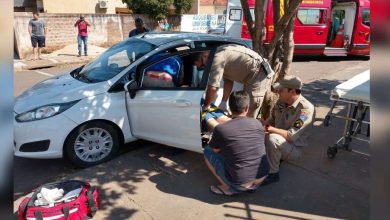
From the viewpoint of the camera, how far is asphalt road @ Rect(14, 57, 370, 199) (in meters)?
4.16

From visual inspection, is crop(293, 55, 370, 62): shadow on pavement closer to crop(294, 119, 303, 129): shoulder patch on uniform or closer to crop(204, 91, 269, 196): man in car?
crop(294, 119, 303, 129): shoulder patch on uniform

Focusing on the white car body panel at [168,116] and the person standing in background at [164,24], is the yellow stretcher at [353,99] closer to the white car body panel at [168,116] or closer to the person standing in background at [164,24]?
the white car body panel at [168,116]

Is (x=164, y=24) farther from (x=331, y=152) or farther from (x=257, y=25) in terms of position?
(x=331, y=152)

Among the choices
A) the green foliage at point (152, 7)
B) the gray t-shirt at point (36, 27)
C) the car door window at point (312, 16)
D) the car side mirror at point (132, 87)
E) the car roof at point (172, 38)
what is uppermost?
the green foliage at point (152, 7)

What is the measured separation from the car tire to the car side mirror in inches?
20.0

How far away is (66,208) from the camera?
3082 millimetres

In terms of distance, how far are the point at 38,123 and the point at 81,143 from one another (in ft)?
1.79

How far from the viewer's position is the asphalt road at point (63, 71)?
4156 millimetres

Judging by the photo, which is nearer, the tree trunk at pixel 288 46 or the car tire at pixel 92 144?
the car tire at pixel 92 144

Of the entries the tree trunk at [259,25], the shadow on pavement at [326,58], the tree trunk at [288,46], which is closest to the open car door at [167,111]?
the tree trunk at [259,25]

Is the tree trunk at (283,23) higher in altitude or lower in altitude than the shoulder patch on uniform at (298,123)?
higher

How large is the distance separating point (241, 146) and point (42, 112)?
233 centimetres

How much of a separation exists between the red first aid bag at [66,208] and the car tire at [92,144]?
75cm

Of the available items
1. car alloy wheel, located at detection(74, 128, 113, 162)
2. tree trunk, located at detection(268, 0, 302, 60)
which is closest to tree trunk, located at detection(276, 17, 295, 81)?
tree trunk, located at detection(268, 0, 302, 60)
